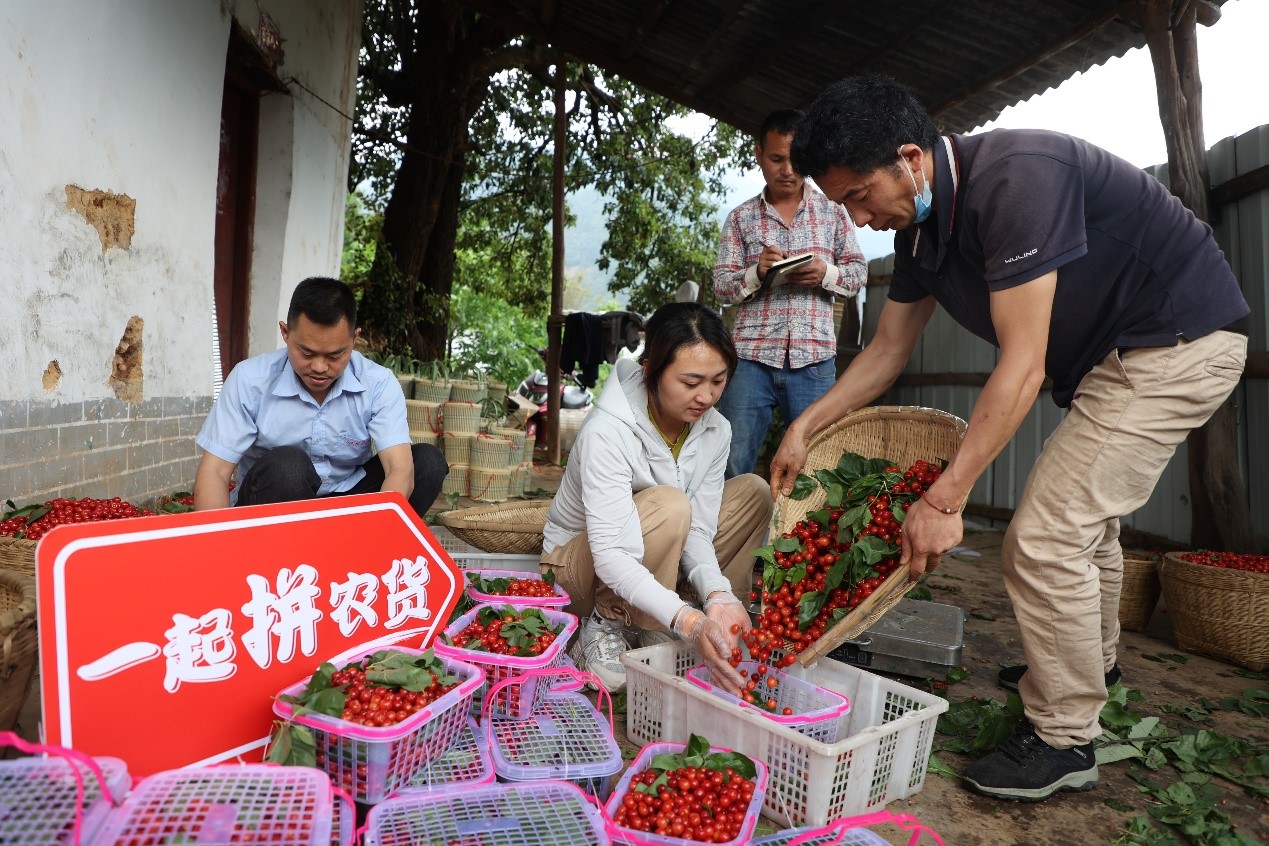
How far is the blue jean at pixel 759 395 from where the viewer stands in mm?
3947

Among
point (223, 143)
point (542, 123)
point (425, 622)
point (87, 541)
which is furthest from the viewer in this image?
point (542, 123)

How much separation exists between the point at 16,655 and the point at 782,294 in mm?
3124

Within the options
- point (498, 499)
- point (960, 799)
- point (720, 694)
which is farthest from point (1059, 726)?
point (498, 499)

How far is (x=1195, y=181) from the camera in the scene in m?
4.66

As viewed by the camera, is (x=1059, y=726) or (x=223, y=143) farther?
(x=223, y=143)

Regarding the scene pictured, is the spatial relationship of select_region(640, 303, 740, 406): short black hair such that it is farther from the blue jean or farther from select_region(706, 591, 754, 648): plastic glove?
the blue jean

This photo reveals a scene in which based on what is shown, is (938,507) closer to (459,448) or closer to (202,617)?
(202,617)

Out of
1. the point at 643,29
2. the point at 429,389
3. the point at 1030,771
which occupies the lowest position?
the point at 1030,771

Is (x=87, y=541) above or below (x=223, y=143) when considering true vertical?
below

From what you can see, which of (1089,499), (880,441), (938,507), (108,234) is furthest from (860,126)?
(108,234)

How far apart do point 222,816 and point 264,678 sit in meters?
0.59

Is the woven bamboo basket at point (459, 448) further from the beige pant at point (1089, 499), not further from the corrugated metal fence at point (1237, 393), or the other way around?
the beige pant at point (1089, 499)

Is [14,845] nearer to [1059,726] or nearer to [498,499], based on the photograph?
[1059,726]

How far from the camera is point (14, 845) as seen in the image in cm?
124
